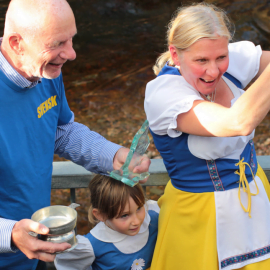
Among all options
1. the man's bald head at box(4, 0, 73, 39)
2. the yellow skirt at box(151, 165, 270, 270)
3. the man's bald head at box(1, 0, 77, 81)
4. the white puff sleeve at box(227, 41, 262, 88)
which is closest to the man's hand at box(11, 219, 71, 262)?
the yellow skirt at box(151, 165, 270, 270)

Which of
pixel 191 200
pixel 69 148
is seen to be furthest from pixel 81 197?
pixel 191 200

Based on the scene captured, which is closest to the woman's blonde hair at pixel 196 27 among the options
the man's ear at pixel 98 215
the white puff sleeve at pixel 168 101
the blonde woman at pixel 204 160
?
the blonde woman at pixel 204 160

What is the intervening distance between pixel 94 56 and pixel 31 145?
6.22m

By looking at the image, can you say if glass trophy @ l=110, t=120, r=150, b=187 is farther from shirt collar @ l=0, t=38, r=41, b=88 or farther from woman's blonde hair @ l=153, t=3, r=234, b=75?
shirt collar @ l=0, t=38, r=41, b=88

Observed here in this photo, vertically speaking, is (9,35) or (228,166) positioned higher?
(9,35)

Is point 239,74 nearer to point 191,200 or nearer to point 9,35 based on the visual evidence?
point 191,200

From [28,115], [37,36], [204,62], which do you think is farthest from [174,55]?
[28,115]

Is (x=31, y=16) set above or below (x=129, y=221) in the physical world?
above

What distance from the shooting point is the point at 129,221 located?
5.82 ft

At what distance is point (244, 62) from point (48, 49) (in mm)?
872

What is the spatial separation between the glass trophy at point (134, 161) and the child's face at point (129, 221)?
0.48ft

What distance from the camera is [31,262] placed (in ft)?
5.72

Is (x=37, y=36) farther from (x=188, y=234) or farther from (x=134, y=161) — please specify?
(x=188, y=234)

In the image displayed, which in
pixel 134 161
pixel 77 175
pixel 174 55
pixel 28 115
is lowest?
pixel 77 175
